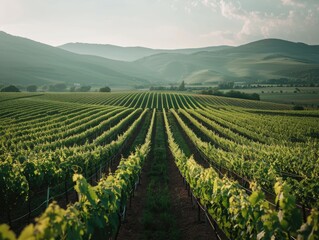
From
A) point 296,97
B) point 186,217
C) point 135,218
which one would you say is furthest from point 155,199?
point 296,97

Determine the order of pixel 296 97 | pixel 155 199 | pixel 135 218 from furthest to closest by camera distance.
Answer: pixel 296 97 < pixel 155 199 < pixel 135 218

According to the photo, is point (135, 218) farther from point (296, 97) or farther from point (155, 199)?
point (296, 97)

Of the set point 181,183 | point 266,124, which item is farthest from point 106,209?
point 266,124

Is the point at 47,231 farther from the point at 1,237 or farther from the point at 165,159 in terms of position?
the point at 165,159

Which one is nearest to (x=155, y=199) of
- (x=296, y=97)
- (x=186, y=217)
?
(x=186, y=217)

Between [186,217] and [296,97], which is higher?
[296,97]

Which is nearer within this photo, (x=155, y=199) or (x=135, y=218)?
(x=135, y=218)

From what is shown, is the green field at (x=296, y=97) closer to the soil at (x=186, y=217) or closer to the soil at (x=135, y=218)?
the soil at (x=186, y=217)

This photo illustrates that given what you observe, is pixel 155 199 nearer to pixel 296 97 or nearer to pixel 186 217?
pixel 186 217

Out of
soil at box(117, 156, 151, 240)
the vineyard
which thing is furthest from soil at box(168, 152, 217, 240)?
soil at box(117, 156, 151, 240)

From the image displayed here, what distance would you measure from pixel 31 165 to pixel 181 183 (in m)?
9.39

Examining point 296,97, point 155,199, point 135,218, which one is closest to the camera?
point 135,218

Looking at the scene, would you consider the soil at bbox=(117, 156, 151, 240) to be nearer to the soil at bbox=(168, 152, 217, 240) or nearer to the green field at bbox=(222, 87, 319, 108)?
the soil at bbox=(168, 152, 217, 240)

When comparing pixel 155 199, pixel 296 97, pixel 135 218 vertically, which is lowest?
pixel 135 218
